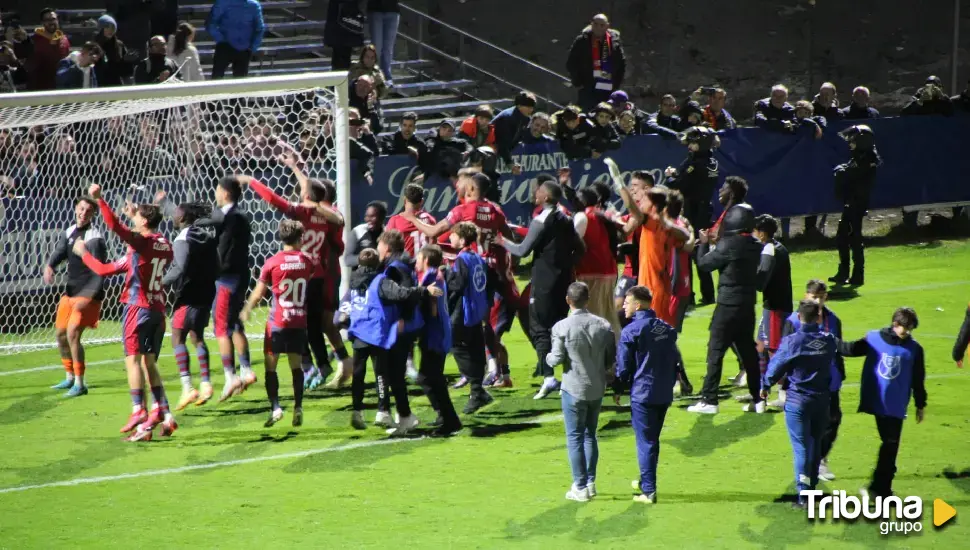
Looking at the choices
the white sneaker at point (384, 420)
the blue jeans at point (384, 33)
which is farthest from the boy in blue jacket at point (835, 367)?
the blue jeans at point (384, 33)

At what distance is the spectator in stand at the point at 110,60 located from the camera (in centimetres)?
1870

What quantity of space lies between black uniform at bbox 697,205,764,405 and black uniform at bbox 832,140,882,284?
23.3ft

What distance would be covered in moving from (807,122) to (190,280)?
1248cm

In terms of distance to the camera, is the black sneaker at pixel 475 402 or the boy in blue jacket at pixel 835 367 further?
the black sneaker at pixel 475 402

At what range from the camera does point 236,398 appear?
531 inches

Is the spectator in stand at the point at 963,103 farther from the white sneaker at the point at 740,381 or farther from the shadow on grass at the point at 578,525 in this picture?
the shadow on grass at the point at 578,525

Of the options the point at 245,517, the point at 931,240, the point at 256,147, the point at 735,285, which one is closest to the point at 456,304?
the point at 735,285

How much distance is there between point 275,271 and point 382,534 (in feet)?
10.9

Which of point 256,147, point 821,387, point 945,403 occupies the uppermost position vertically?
point 256,147

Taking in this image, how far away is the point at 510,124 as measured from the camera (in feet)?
63.7

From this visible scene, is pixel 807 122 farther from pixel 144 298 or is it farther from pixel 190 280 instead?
pixel 144 298

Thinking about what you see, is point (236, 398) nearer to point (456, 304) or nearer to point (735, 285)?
point (456, 304)

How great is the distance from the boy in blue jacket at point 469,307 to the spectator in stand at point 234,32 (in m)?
8.89

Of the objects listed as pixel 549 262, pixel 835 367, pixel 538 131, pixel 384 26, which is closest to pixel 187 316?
pixel 549 262
